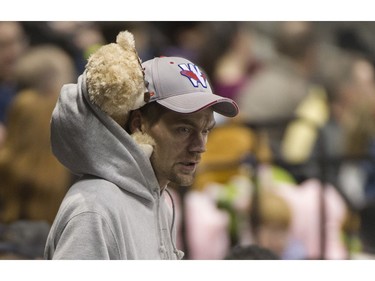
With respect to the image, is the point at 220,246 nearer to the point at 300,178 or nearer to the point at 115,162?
A: the point at 300,178

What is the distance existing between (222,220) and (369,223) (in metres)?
0.66

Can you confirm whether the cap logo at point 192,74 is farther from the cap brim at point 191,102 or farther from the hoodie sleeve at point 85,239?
the hoodie sleeve at point 85,239

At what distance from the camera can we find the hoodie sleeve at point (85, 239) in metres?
1.84

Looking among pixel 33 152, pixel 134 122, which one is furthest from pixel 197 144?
pixel 33 152

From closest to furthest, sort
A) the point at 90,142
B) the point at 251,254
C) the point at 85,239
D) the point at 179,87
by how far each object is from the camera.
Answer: the point at 85,239, the point at 90,142, the point at 179,87, the point at 251,254

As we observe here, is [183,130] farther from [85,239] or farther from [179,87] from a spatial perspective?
[85,239]

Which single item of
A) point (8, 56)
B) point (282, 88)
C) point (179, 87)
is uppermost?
point (8, 56)

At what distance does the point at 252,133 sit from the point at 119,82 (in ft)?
7.60

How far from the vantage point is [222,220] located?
4.15 metres

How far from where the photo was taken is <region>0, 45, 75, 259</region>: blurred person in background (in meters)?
3.83

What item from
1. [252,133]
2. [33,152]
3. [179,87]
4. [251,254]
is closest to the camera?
[179,87]

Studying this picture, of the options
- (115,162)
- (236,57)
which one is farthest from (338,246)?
(115,162)

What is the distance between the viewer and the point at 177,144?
210 centimetres

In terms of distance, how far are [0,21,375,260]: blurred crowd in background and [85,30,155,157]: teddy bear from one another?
168 centimetres
